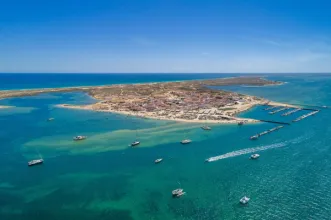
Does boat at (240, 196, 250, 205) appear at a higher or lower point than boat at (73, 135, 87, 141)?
lower

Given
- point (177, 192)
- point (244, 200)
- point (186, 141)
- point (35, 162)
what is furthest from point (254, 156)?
point (35, 162)

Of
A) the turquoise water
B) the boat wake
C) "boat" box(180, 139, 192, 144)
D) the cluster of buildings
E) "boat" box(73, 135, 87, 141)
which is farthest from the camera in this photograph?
the cluster of buildings

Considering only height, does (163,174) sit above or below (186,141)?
below

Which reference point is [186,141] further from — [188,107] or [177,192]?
[188,107]

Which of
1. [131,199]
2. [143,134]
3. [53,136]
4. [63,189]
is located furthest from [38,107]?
[131,199]

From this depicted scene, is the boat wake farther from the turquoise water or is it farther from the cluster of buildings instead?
the cluster of buildings

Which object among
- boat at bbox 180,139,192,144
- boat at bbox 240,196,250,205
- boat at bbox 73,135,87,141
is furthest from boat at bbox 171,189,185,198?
boat at bbox 73,135,87,141

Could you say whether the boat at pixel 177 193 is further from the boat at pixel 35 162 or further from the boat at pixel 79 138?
the boat at pixel 79 138

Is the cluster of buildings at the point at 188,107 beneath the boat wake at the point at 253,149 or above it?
above

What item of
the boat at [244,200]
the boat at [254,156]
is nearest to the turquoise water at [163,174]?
the boat at [244,200]
